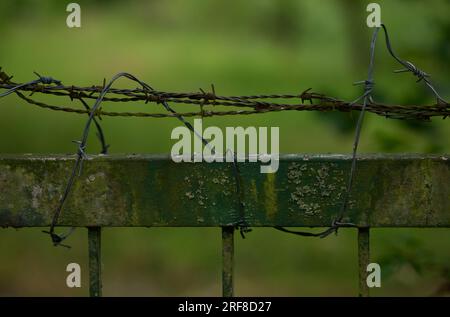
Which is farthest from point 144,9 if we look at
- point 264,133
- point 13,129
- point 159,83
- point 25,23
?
point 264,133

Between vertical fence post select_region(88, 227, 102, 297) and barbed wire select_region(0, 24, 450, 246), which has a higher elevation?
barbed wire select_region(0, 24, 450, 246)

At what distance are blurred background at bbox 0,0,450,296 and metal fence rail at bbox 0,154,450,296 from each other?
769 millimetres

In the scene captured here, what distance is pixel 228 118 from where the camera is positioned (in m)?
10.8

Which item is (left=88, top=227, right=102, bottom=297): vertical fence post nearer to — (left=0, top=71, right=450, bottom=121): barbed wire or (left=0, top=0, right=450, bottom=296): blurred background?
(left=0, top=71, right=450, bottom=121): barbed wire

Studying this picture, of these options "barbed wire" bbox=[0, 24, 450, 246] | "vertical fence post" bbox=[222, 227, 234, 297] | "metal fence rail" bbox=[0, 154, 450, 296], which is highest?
"barbed wire" bbox=[0, 24, 450, 246]

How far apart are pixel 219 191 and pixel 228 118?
9016 mm

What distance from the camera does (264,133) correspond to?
185 cm

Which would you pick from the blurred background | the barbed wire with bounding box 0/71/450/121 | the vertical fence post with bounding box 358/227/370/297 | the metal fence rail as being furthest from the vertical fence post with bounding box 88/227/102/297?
the blurred background

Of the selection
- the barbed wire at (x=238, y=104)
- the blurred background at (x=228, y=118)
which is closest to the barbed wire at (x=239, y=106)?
the barbed wire at (x=238, y=104)

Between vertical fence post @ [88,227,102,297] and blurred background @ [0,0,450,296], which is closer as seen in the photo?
vertical fence post @ [88,227,102,297]

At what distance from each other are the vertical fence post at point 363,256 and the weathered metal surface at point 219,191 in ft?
0.09

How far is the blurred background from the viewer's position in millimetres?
3135

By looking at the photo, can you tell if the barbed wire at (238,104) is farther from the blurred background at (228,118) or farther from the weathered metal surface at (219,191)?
the blurred background at (228,118)

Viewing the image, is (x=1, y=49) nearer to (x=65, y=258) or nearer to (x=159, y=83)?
(x=159, y=83)
